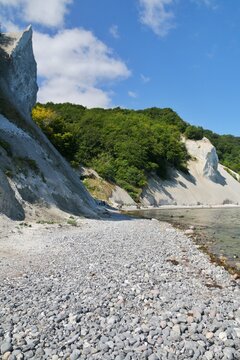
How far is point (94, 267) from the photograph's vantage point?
1248 centimetres

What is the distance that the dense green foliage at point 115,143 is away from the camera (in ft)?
174

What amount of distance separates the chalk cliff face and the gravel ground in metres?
9.25

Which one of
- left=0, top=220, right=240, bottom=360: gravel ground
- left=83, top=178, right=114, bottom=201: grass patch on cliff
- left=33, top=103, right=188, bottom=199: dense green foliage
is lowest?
left=0, top=220, right=240, bottom=360: gravel ground

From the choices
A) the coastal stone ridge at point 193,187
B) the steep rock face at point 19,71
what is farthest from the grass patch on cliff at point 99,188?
the steep rock face at point 19,71

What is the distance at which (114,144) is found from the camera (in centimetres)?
7725

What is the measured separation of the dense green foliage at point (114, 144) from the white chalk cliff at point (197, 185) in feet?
9.28

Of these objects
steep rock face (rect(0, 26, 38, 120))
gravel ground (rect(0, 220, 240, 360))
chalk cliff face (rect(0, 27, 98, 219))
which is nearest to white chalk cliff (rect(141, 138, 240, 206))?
steep rock face (rect(0, 26, 38, 120))

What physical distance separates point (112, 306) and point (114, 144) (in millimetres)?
69258

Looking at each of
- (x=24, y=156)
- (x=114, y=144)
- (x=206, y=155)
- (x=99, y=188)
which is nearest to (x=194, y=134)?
(x=206, y=155)

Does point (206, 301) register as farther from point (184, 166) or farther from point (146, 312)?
point (184, 166)

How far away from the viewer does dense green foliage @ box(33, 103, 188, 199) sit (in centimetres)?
5288

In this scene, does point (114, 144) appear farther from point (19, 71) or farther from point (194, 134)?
point (19, 71)

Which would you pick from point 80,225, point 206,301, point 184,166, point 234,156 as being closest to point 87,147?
point 184,166

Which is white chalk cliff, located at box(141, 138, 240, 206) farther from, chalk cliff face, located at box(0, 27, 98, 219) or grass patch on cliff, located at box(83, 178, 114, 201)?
chalk cliff face, located at box(0, 27, 98, 219)
